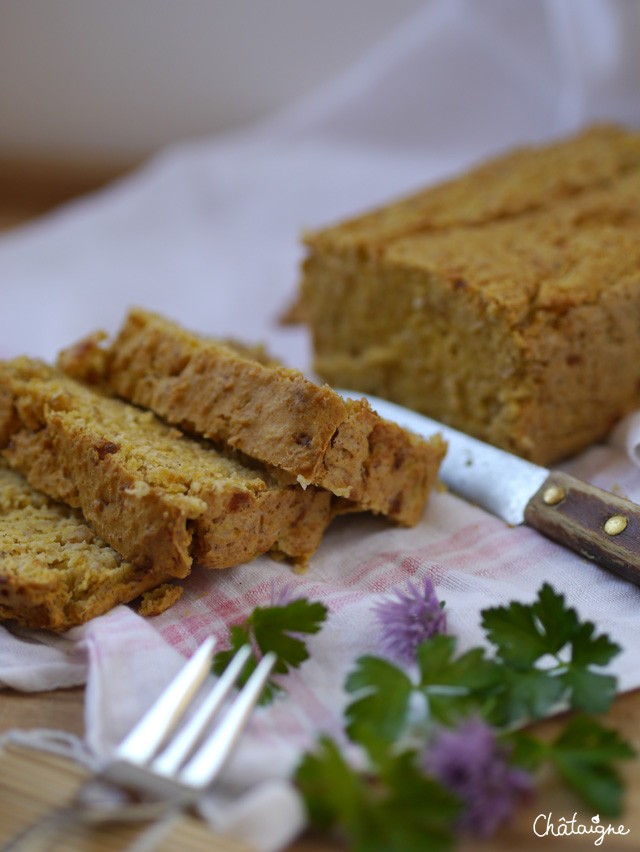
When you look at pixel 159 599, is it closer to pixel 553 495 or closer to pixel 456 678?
pixel 456 678

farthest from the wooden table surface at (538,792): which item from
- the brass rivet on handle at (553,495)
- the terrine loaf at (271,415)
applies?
the terrine loaf at (271,415)

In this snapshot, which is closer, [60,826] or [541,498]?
[60,826]

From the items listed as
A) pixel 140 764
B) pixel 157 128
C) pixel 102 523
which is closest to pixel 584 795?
pixel 140 764

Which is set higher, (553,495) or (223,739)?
(553,495)

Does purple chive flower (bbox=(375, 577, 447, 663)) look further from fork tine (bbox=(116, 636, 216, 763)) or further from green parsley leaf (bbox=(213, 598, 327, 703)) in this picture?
fork tine (bbox=(116, 636, 216, 763))

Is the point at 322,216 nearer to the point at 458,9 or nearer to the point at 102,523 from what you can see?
the point at 458,9

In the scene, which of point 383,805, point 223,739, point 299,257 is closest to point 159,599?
point 223,739
